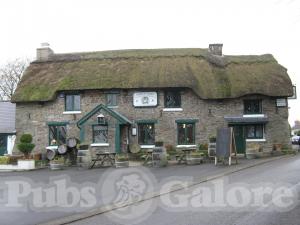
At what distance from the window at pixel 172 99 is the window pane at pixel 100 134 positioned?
4472 mm

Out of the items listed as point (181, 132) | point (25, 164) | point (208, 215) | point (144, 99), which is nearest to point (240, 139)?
point (181, 132)

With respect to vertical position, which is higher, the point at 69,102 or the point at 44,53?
the point at 44,53

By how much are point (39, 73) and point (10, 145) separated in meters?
8.19

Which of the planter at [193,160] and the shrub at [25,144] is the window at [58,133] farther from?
the planter at [193,160]

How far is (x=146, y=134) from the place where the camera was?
3259cm

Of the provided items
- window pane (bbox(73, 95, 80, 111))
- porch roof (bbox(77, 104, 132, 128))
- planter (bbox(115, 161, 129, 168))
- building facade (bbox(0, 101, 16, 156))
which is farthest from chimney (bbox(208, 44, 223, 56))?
building facade (bbox(0, 101, 16, 156))

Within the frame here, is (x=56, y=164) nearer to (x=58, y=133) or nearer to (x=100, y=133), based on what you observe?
(x=100, y=133)

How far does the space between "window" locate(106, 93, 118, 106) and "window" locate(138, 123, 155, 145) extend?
2.36 meters

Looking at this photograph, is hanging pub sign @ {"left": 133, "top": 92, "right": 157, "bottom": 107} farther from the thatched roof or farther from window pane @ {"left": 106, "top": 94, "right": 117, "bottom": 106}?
window pane @ {"left": 106, "top": 94, "right": 117, "bottom": 106}

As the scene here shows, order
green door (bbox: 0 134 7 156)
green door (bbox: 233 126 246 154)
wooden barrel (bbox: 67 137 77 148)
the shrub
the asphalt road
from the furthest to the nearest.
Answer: green door (bbox: 0 134 7 156)
green door (bbox: 233 126 246 154)
wooden barrel (bbox: 67 137 77 148)
the shrub
the asphalt road

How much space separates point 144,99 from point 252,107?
7372 mm

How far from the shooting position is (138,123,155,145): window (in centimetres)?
3247

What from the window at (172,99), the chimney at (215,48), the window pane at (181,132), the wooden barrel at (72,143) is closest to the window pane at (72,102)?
the wooden barrel at (72,143)

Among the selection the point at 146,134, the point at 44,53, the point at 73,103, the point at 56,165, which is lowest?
the point at 56,165
